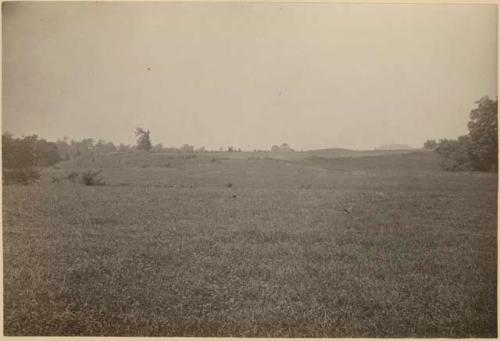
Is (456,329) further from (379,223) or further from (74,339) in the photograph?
(74,339)

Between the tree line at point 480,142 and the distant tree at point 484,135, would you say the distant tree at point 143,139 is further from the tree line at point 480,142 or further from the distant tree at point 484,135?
the distant tree at point 484,135

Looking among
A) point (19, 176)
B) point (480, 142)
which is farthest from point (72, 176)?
point (480, 142)

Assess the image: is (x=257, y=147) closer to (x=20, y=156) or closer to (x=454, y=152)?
(x=454, y=152)

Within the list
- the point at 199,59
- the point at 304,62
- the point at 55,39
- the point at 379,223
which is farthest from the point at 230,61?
the point at 379,223

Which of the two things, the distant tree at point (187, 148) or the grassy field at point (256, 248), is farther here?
the distant tree at point (187, 148)

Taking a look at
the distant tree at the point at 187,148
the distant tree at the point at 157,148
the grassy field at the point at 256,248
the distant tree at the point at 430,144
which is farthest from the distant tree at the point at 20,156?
the distant tree at the point at 430,144

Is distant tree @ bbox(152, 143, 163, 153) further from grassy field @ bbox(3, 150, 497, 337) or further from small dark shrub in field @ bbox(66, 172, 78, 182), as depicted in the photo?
small dark shrub in field @ bbox(66, 172, 78, 182)
